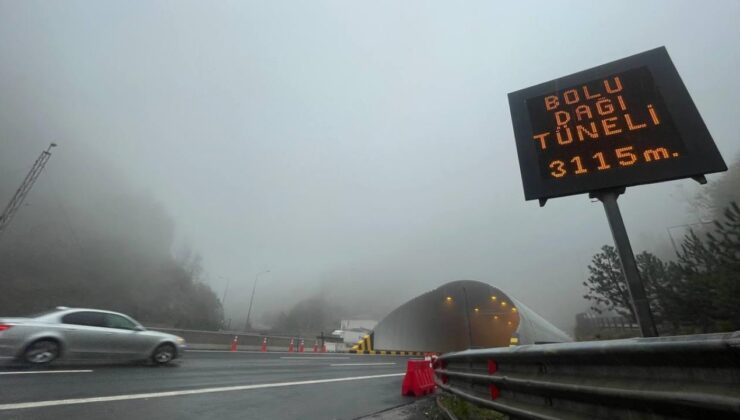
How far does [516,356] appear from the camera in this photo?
3.19 metres

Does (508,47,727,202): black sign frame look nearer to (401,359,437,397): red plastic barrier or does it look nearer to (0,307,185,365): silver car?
(401,359,437,397): red plastic barrier

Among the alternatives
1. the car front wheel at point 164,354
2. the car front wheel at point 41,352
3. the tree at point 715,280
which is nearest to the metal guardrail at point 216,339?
the car front wheel at point 164,354

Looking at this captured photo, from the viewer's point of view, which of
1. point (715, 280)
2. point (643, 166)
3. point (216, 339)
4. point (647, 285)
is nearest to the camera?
point (643, 166)

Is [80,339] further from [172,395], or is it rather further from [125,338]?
[172,395]

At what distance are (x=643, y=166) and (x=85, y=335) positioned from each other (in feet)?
41.6

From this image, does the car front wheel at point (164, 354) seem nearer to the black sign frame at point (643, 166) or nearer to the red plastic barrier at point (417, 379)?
the red plastic barrier at point (417, 379)

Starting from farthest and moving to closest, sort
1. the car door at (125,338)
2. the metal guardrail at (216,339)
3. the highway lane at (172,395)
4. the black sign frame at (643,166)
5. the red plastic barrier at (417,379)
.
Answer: the metal guardrail at (216,339), the car door at (125,338), the red plastic barrier at (417,379), the black sign frame at (643,166), the highway lane at (172,395)

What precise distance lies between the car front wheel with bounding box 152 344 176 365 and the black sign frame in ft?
34.7

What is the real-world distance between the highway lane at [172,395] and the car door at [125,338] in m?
0.37

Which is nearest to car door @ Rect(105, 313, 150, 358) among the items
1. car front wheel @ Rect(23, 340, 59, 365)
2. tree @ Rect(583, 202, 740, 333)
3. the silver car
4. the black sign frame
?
the silver car

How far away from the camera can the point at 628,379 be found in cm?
189

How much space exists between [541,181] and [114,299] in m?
112

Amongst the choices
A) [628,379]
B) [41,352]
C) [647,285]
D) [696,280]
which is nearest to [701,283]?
[696,280]

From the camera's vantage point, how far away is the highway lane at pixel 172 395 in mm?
4668
